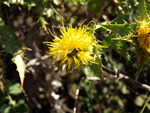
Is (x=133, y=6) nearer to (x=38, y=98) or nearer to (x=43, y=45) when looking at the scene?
(x=43, y=45)

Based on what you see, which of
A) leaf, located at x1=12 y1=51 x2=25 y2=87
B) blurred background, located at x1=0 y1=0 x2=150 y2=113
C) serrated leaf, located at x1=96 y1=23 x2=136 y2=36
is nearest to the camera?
serrated leaf, located at x1=96 y1=23 x2=136 y2=36

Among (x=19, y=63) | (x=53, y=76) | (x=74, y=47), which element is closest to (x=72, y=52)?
(x=74, y=47)

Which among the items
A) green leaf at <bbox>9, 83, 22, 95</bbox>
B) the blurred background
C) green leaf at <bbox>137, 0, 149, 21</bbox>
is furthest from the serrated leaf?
green leaf at <bbox>9, 83, 22, 95</bbox>

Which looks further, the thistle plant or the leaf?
the leaf

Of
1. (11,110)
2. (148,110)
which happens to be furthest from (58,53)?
(148,110)

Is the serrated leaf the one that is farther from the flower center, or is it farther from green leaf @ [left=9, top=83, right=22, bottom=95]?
green leaf @ [left=9, top=83, right=22, bottom=95]

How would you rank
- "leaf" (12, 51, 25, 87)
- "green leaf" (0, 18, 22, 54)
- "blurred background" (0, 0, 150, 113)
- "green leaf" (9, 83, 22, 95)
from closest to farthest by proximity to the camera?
"leaf" (12, 51, 25, 87) < "green leaf" (0, 18, 22, 54) < "green leaf" (9, 83, 22, 95) < "blurred background" (0, 0, 150, 113)

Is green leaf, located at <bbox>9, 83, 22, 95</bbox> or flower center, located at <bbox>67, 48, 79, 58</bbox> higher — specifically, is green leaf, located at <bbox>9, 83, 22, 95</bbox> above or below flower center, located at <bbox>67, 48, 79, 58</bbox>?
below

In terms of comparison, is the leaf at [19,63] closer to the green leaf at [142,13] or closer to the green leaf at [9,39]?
the green leaf at [9,39]
